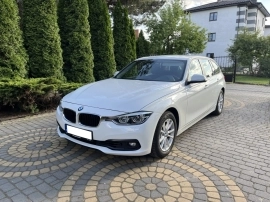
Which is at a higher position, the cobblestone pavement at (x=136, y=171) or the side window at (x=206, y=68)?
the side window at (x=206, y=68)

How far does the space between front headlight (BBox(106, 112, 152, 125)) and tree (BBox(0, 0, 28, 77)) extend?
4161 mm

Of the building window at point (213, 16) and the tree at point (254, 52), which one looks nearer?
the tree at point (254, 52)

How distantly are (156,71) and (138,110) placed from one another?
1.56 metres

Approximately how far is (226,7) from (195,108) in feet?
92.4

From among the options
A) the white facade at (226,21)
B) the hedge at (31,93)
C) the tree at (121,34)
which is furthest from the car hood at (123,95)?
the white facade at (226,21)

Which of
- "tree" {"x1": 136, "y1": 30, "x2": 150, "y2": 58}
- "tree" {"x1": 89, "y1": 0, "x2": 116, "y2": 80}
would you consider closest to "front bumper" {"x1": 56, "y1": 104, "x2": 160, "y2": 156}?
"tree" {"x1": 89, "y1": 0, "x2": 116, "y2": 80}

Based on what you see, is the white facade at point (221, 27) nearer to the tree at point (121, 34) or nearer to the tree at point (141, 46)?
the tree at point (141, 46)

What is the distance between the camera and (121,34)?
427 inches

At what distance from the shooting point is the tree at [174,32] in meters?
16.2

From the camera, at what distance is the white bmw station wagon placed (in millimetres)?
2783

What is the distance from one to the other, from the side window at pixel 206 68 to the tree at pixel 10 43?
461 centimetres

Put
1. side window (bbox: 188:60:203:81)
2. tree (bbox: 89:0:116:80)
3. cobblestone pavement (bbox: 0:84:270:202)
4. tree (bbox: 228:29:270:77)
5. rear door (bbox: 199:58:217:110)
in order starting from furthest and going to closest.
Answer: tree (bbox: 228:29:270:77) → tree (bbox: 89:0:116:80) → rear door (bbox: 199:58:217:110) → side window (bbox: 188:60:203:81) → cobblestone pavement (bbox: 0:84:270:202)

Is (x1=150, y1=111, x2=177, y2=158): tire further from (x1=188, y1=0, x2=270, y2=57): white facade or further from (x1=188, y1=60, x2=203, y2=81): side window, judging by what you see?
(x1=188, y1=0, x2=270, y2=57): white facade

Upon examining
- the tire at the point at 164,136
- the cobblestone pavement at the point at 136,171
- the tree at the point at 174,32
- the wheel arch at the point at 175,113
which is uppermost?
the tree at the point at 174,32
